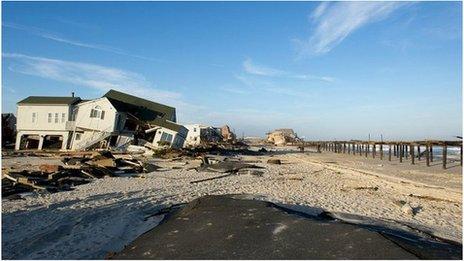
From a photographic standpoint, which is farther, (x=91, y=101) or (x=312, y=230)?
(x=91, y=101)

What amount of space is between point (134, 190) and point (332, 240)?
1094cm

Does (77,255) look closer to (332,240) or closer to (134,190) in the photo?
(332,240)

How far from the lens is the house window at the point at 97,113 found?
156 feet

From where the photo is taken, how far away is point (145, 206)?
12.6 metres

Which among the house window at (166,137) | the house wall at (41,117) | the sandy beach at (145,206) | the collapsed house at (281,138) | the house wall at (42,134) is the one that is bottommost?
the sandy beach at (145,206)

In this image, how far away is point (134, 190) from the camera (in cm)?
1634

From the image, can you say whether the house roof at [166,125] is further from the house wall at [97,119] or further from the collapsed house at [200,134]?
the collapsed house at [200,134]

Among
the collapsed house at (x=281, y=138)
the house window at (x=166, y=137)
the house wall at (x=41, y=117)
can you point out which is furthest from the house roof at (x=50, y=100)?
the collapsed house at (x=281, y=138)

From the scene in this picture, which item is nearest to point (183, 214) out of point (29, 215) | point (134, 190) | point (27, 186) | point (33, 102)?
point (29, 215)

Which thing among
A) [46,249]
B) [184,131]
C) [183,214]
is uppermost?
[184,131]

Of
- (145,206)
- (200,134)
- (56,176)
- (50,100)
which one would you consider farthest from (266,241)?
(200,134)

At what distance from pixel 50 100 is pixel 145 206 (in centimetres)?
4240

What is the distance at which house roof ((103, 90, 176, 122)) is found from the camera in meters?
52.7

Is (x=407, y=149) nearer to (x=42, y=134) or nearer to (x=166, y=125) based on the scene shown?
(x=166, y=125)
